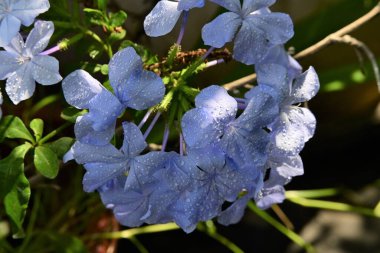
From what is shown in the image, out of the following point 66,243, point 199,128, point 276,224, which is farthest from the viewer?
point 276,224

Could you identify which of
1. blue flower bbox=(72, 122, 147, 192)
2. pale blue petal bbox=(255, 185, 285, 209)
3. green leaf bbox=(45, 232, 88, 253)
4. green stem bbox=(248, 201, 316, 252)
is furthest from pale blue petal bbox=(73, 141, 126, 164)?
green stem bbox=(248, 201, 316, 252)

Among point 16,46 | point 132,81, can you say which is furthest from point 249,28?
point 16,46

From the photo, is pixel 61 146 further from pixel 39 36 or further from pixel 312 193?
pixel 312 193

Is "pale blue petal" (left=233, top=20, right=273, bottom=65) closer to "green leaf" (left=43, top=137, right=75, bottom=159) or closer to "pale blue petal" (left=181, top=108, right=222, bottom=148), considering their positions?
"pale blue petal" (left=181, top=108, right=222, bottom=148)

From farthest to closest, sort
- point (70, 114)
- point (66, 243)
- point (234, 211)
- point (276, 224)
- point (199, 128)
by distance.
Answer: point (276, 224), point (66, 243), point (234, 211), point (70, 114), point (199, 128)

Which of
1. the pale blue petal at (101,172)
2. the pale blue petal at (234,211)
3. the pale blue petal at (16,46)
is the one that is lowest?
the pale blue petal at (234,211)

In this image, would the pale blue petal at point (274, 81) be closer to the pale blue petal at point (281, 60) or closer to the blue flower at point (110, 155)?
the pale blue petal at point (281, 60)

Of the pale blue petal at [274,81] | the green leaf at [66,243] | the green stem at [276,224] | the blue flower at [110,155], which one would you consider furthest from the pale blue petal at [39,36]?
the green stem at [276,224]
